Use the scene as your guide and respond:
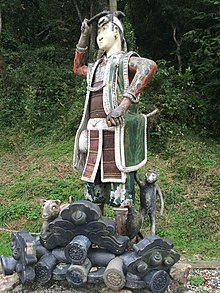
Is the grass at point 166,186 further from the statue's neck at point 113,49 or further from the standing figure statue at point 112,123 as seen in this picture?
the statue's neck at point 113,49

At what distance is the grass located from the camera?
17.5 ft

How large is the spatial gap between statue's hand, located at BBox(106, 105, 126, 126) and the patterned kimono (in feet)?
0.28

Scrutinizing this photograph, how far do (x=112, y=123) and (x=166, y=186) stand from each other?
377 cm

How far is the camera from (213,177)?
21.7 ft

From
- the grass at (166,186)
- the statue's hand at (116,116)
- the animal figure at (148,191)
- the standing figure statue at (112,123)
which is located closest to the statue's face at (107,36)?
the standing figure statue at (112,123)

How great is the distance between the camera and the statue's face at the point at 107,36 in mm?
3133

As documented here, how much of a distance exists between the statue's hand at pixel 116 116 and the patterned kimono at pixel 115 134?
85 mm

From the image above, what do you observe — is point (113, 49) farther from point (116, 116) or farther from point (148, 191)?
point (148, 191)

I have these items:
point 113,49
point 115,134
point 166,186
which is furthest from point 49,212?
point 166,186

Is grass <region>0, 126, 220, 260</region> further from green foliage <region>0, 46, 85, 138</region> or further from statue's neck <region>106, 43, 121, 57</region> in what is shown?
statue's neck <region>106, 43, 121, 57</region>

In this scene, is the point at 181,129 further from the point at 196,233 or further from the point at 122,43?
the point at 122,43

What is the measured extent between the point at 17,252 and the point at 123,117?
1.08m

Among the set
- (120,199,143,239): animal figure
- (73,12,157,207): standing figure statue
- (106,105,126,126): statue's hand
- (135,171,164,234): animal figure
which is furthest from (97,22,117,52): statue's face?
(120,199,143,239): animal figure

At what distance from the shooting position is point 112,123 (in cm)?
287
